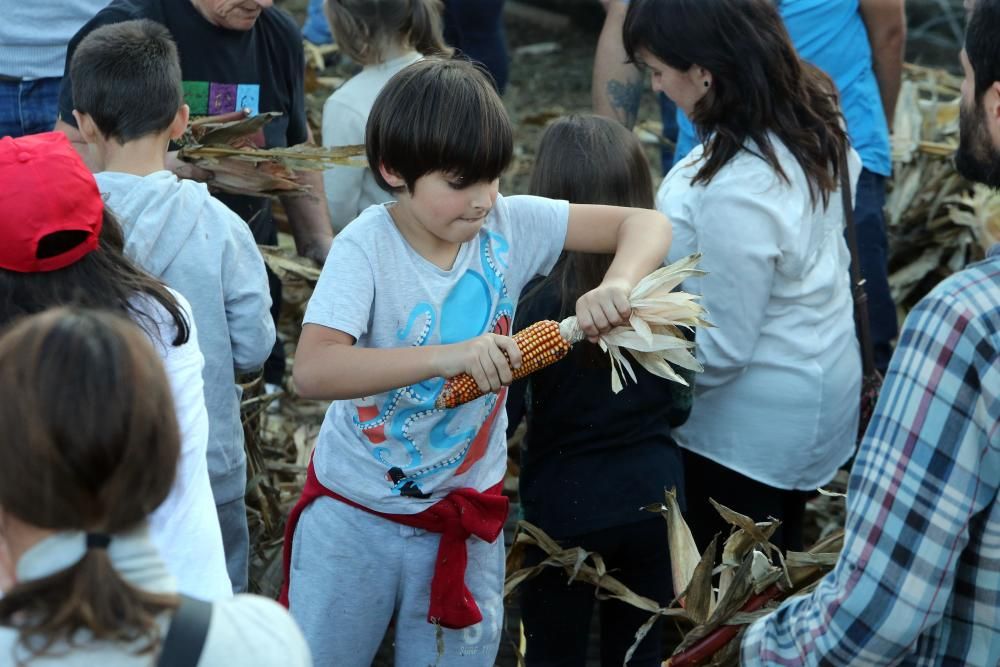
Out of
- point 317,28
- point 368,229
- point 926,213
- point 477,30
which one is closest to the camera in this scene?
point 368,229

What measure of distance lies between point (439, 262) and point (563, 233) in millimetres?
311

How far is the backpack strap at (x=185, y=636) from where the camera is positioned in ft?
4.60

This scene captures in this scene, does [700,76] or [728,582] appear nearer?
[728,582]

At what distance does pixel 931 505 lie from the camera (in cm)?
161

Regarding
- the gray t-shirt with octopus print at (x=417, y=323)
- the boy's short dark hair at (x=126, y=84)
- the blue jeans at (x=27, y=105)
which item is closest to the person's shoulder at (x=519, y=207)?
the gray t-shirt with octopus print at (x=417, y=323)

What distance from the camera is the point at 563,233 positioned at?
271 cm

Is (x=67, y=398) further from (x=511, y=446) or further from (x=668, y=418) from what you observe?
(x=511, y=446)

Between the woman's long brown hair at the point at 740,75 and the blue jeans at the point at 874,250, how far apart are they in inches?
50.6

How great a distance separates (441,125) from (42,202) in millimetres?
759

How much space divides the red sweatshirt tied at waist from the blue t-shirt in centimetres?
213

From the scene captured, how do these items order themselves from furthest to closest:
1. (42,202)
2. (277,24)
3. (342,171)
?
(342,171)
(277,24)
(42,202)

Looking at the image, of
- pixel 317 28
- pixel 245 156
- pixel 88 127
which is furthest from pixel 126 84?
pixel 317 28

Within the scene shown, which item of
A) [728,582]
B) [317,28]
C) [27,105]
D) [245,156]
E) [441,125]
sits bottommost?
[317,28]

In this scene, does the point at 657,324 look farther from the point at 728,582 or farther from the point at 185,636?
the point at 185,636
